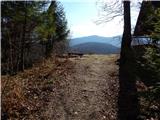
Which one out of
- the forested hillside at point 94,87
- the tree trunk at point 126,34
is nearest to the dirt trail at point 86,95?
the forested hillside at point 94,87

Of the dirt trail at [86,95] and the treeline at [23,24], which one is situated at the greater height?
the treeline at [23,24]

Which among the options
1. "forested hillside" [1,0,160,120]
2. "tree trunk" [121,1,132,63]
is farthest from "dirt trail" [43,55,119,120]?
"tree trunk" [121,1,132,63]

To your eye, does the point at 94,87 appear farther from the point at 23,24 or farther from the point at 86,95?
the point at 23,24

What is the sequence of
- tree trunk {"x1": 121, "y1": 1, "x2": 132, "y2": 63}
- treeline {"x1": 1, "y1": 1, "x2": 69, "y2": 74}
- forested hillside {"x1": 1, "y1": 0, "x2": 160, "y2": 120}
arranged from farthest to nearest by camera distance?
treeline {"x1": 1, "y1": 1, "x2": 69, "y2": 74}, tree trunk {"x1": 121, "y1": 1, "x2": 132, "y2": 63}, forested hillside {"x1": 1, "y1": 0, "x2": 160, "y2": 120}

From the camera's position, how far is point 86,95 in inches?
514

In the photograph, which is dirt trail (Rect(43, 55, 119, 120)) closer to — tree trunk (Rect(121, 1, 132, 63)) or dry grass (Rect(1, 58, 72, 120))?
dry grass (Rect(1, 58, 72, 120))

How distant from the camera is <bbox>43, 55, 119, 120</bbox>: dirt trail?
11570 millimetres

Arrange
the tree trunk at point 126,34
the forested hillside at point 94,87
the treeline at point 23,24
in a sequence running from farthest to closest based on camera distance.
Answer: the treeline at point 23,24, the tree trunk at point 126,34, the forested hillside at point 94,87

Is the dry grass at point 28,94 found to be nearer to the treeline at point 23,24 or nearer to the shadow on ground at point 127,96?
the shadow on ground at point 127,96

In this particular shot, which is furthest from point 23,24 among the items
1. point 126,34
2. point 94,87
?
point 94,87

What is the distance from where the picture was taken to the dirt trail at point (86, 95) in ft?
38.0

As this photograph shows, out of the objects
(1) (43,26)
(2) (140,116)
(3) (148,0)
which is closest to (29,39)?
(1) (43,26)

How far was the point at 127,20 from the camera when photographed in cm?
1830

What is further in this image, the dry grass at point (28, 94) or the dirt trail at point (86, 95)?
the dirt trail at point (86, 95)
